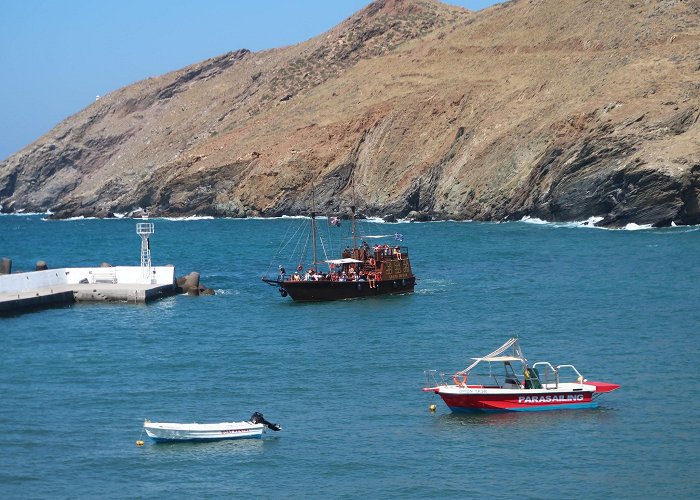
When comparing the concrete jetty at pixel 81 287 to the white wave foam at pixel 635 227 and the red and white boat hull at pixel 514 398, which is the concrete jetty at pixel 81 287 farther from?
the white wave foam at pixel 635 227

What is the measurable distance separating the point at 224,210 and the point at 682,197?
6189 centimetres

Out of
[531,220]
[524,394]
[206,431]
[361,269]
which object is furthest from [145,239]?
[531,220]

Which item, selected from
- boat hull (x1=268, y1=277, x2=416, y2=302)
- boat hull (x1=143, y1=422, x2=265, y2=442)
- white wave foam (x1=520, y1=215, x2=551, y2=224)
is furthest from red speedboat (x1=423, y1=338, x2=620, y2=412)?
white wave foam (x1=520, y1=215, x2=551, y2=224)

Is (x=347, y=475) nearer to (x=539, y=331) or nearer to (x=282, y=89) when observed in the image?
(x=539, y=331)

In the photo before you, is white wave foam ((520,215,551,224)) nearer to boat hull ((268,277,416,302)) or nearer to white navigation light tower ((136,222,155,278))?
boat hull ((268,277,416,302))

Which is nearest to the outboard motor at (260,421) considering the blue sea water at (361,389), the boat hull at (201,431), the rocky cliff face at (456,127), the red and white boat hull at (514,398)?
the boat hull at (201,431)

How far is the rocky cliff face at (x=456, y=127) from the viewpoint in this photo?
4085 inches

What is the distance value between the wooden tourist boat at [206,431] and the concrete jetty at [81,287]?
2772cm

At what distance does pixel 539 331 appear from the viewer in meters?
49.3

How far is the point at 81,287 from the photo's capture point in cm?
6475

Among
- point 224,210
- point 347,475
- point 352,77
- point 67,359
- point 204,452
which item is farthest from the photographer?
point 352,77

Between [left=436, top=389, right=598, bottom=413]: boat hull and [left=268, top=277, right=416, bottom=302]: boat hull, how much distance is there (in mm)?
26979

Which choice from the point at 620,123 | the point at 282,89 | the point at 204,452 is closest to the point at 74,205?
the point at 282,89

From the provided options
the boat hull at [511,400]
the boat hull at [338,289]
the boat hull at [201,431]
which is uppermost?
the boat hull at [338,289]
